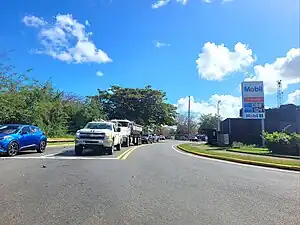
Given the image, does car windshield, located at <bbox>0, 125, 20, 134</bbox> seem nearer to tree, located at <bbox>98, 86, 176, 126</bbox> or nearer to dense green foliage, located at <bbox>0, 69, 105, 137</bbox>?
dense green foliage, located at <bbox>0, 69, 105, 137</bbox>

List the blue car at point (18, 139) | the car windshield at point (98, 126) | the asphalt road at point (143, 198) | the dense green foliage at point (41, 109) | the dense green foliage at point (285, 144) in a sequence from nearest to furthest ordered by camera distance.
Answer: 1. the asphalt road at point (143, 198)
2. the blue car at point (18, 139)
3. the car windshield at point (98, 126)
4. the dense green foliage at point (285, 144)
5. the dense green foliage at point (41, 109)

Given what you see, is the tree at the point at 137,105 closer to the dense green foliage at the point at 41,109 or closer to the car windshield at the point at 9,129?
the dense green foliage at the point at 41,109

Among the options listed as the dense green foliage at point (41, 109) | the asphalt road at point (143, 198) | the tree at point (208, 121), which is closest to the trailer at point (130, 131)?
the dense green foliage at point (41, 109)

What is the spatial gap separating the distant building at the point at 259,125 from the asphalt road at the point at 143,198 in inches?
1204

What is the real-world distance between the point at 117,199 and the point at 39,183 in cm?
279

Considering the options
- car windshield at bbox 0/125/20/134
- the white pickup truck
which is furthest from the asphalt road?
the white pickup truck

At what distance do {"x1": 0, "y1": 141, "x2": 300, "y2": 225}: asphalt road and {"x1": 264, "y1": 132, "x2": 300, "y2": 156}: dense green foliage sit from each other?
13.1 m

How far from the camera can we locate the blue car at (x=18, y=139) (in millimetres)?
17047

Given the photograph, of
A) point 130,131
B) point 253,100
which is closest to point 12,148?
point 130,131

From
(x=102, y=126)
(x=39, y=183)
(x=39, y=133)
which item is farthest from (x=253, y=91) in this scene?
(x=39, y=183)

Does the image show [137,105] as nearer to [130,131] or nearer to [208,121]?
[130,131]

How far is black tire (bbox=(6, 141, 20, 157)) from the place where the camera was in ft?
56.2

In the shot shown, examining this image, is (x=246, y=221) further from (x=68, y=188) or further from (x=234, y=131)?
(x=234, y=131)

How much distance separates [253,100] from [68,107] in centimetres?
2558
